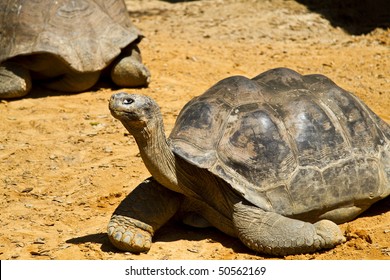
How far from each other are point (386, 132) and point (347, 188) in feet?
2.37

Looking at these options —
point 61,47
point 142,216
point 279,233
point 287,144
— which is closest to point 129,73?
point 61,47

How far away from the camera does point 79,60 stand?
8508mm

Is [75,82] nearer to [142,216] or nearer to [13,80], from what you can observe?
[13,80]

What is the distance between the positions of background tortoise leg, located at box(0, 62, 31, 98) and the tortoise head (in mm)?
4166

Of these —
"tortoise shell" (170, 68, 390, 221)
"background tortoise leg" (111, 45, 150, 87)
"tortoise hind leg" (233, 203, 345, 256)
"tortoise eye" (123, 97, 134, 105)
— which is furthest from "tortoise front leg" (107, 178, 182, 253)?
"background tortoise leg" (111, 45, 150, 87)

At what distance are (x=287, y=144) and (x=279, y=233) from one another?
623 millimetres

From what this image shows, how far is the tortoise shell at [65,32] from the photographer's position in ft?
Answer: 27.9

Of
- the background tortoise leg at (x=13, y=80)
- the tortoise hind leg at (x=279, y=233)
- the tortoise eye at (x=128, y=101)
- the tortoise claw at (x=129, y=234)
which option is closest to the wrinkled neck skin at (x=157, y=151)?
the tortoise eye at (x=128, y=101)

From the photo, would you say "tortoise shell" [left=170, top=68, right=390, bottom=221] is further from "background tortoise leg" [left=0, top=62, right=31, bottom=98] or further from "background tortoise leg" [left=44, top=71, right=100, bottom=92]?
"background tortoise leg" [left=0, top=62, right=31, bottom=98]

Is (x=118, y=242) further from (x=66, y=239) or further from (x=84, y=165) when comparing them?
(x=84, y=165)

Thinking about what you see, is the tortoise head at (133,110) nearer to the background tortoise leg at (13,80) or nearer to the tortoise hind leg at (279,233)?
the tortoise hind leg at (279,233)

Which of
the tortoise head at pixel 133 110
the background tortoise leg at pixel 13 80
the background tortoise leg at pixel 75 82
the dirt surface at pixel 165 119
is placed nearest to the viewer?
the tortoise head at pixel 133 110

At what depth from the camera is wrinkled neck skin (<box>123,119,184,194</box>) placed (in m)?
4.73
